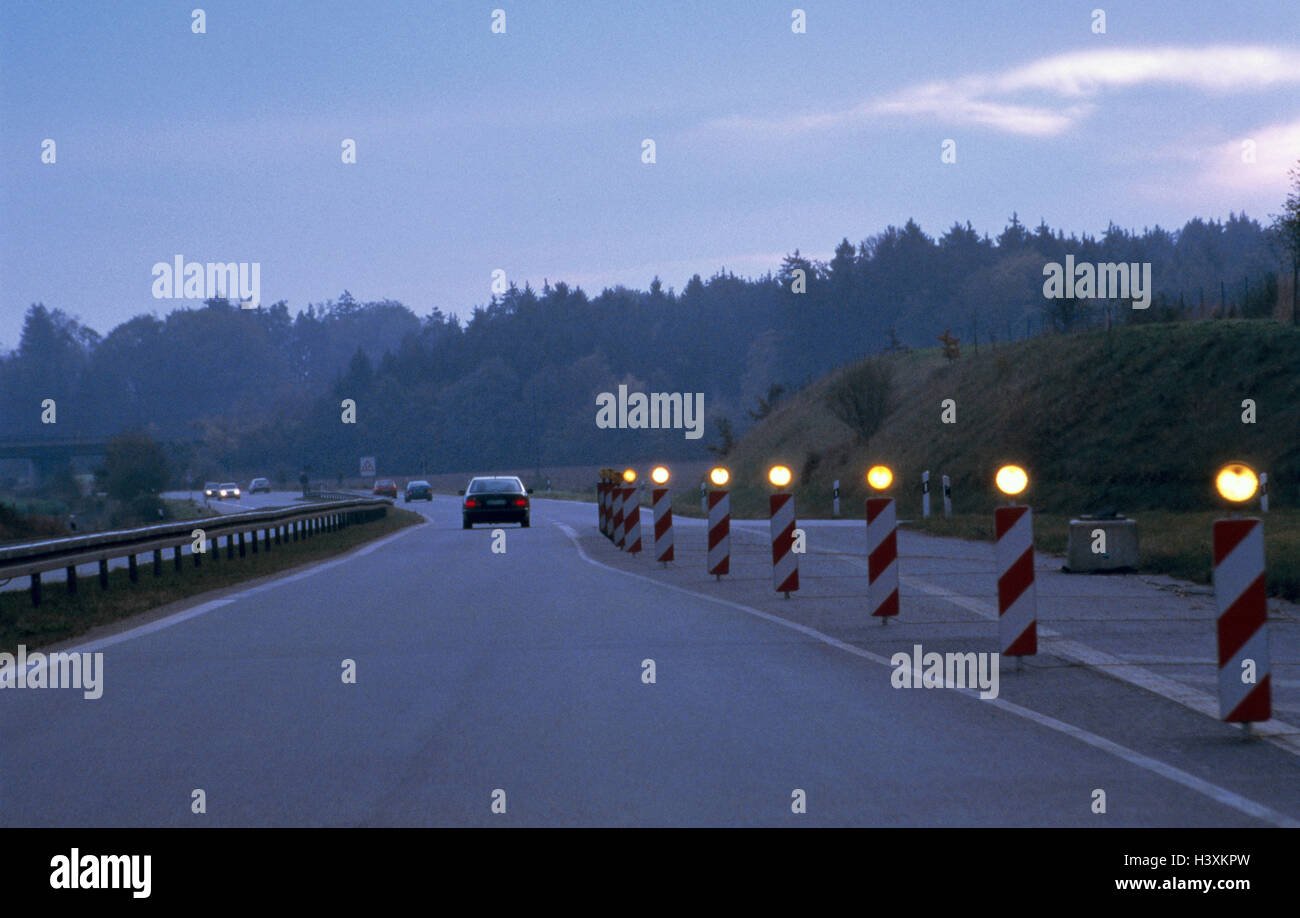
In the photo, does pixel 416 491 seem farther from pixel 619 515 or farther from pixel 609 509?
pixel 619 515

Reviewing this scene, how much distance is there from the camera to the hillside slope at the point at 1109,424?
120 ft

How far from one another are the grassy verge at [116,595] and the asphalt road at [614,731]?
1.15 metres

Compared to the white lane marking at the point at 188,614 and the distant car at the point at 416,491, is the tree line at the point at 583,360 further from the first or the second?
the white lane marking at the point at 188,614

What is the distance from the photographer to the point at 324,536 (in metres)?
35.7

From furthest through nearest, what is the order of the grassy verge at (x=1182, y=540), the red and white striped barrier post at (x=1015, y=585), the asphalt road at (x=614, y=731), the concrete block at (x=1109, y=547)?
the concrete block at (x=1109, y=547), the grassy verge at (x=1182, y=540), the red and white striped barrier post at (x=1015, y=585), the asphalt road at (x=614, y=731)

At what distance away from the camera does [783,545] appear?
14906mm

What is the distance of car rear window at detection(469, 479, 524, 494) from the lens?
37031mm

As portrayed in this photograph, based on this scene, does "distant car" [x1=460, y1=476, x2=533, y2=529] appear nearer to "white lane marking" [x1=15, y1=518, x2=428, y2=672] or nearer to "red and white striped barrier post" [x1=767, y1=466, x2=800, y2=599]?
"white lane marking" [x1=15, y1=518, x2=428, y2=672]

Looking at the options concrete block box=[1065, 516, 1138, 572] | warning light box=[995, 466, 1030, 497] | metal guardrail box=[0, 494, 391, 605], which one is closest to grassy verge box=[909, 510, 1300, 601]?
concrete block box=[1065, 516, 1138, 572]

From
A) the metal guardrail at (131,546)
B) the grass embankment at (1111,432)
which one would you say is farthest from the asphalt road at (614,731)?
the grass embankment at (1111,432)

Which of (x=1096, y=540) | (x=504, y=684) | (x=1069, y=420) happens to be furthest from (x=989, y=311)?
(x=504, y=684)

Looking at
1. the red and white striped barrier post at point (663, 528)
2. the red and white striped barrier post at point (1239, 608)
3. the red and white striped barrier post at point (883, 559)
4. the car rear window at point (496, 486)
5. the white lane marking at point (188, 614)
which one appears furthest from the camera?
the car rear window at point (496, 486)

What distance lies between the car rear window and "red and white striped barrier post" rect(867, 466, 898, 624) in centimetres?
2486

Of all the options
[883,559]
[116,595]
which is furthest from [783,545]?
[116,595]
